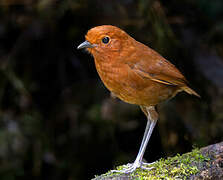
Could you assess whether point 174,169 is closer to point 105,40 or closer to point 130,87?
point 130,87

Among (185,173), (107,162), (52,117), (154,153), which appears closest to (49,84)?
(52,117)

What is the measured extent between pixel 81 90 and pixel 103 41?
2.51 meters

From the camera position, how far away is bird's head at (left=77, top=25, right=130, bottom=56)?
3527 mm

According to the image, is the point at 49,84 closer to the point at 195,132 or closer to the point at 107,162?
the point at 107,162

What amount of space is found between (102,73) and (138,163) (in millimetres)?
954

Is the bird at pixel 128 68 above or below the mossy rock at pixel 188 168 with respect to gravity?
above

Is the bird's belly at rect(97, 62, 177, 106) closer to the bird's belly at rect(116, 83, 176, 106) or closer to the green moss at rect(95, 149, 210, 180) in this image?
the bird's belly at rect(116, 83, 176, 106)

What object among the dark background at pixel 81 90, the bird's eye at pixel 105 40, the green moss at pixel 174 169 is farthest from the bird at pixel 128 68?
the dark background at pixel 81 90

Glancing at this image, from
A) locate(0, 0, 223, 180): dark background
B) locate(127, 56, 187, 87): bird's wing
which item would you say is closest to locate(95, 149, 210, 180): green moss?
locate(127, 56, 187, 87): bird's wing

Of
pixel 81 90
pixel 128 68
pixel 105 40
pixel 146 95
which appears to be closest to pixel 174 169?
pixel 146 95

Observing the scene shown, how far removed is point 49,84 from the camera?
21.2 ft

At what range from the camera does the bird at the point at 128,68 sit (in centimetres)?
355

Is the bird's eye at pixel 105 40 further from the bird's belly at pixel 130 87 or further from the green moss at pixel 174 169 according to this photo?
the green moss at pixel 174 169

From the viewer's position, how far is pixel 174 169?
3.44 metres
